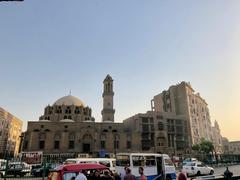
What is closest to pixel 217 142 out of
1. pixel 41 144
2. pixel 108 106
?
pixel 108 106

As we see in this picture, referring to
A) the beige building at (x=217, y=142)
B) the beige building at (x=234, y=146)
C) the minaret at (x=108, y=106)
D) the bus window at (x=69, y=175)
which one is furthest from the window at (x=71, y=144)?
the beige building at (x=234, y=146)

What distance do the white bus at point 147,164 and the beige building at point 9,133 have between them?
48868 millimetres

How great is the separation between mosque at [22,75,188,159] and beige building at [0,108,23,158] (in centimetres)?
716

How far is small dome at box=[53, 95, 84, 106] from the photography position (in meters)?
69.8

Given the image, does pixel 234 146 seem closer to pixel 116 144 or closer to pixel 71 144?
pixel 116 144

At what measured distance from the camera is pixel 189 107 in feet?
223

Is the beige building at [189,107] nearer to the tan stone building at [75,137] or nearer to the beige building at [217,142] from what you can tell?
the beige building at [217,142]

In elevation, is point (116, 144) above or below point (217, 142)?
below

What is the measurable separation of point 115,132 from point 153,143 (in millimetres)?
11336

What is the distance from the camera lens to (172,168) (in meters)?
16.0

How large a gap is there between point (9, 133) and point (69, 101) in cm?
1971

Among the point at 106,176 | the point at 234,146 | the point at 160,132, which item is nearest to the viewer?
the point at 106,176

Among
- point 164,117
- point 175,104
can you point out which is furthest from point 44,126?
point 175,104

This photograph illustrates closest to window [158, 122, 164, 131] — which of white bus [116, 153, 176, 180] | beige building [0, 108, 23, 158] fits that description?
beige building [0, 108, 23, 158]
